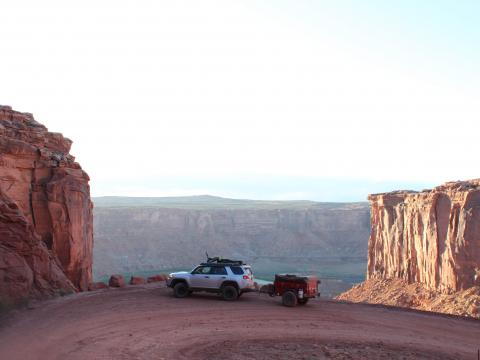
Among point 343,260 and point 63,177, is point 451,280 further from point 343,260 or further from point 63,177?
point 343,260

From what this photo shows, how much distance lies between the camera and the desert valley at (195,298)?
599 inches

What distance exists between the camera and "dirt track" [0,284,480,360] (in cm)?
1453

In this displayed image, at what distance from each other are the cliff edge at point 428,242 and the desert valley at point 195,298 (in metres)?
0.10

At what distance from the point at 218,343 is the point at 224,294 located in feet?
21.4

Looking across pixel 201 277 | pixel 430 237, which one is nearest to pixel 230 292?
pixel 201 277

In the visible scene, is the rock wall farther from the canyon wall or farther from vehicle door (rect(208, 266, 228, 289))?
the canyon wall

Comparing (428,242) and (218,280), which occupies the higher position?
(428,242)

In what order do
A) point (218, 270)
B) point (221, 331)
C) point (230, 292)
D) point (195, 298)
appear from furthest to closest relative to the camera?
point (195, 298) < point (218, 270) < point (230, 292) < point (221, 331)

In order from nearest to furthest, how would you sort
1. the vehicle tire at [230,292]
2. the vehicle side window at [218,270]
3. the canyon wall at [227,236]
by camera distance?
the vehicle tire at [230,292]
the vehicle side window at [218,270]
the canyon wall at [227,236]

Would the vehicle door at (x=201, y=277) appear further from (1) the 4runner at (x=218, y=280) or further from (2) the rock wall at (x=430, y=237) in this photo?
(2) the rock wall at (x=430, y=237)

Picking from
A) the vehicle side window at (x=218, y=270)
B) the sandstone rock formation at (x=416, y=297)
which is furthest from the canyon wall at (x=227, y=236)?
the vehicle side window at (x=218, y=270)

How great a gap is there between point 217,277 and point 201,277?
70cm

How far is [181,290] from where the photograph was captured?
22.4 metres

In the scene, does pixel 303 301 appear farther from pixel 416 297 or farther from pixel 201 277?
pixel 416 297
